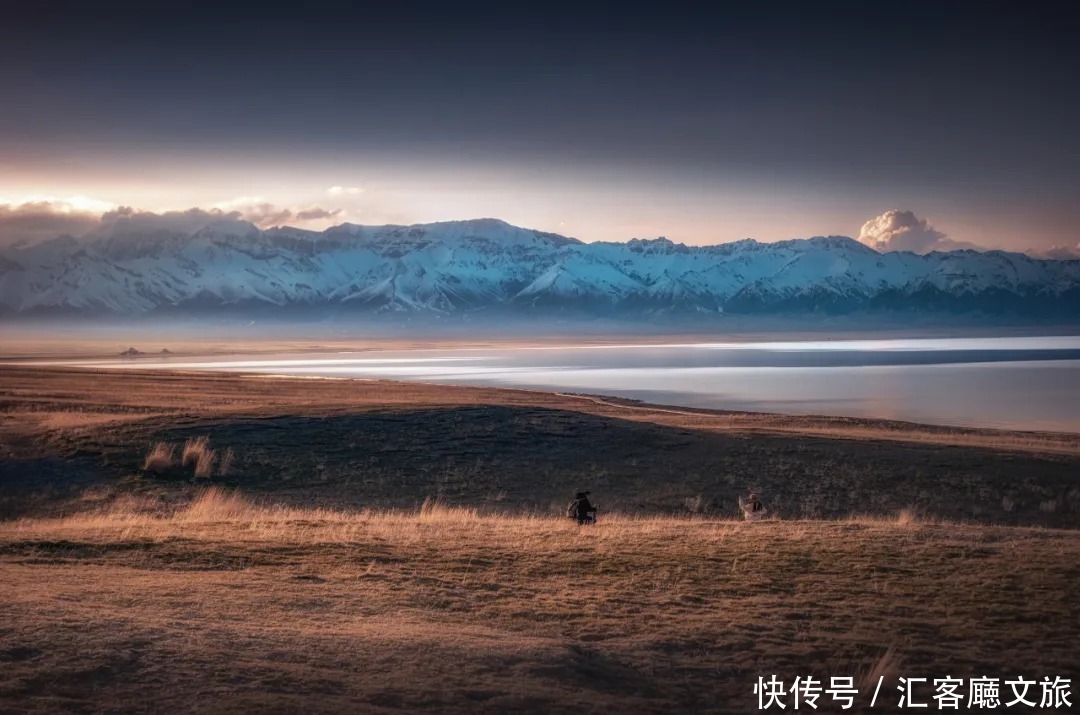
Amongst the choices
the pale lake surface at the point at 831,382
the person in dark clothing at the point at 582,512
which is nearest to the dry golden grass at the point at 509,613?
the person in dark clothing at the point at 582,512

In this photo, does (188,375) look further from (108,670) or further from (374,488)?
(108,670)

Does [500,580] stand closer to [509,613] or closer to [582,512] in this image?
[509,613]

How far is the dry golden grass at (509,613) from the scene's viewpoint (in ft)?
34.2

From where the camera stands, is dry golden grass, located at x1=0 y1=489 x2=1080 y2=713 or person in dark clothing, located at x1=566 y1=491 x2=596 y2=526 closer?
dry golden grass, located at x1=0 y1=489 x2=1080 y2=713

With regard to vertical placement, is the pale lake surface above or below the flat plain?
above

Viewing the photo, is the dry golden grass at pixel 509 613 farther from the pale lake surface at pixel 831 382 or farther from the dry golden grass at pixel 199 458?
the pale lake surface at pixel 831 382

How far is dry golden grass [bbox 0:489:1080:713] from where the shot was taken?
34.2ft

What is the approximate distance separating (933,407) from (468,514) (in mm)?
47189

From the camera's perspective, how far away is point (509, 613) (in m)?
13.7

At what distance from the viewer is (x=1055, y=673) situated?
443 inches

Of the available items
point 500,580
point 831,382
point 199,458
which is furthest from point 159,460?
point 831,382

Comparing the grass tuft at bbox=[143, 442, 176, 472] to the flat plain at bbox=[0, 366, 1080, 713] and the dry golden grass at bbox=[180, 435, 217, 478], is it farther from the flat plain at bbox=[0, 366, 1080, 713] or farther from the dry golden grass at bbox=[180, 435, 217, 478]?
the dry golden grass at bbox=[180, 435, 217, 478]

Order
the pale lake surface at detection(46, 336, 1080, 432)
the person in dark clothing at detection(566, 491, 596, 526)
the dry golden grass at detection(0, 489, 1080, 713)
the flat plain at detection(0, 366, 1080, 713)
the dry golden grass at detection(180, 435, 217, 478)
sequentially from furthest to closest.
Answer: the pale lake surface at detection(46, 336, 1080, 432), the dry golden grass at detection(180, 435, 217, 478), the person in dark clothing at detection(566, 491, 596, 526), the flat plain at detection(0, 366, 1080, 713), the dry golden grass at detection(0, 489, 1080, 713)

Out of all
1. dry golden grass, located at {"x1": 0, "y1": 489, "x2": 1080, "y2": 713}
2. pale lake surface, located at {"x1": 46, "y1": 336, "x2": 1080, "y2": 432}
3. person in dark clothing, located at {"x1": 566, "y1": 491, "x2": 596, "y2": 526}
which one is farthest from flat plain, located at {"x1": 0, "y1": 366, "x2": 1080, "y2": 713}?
pale lake surface, located at {"x1": 46, "y1": 336, "x2": 1080, "y2": 432}
